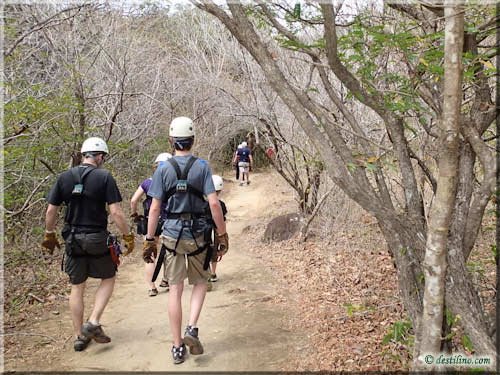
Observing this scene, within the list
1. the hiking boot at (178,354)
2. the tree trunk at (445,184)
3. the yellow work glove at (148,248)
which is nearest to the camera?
the tree trunk at (445,184)

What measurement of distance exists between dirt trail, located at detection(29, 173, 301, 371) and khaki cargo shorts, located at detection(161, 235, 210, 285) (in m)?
0.78

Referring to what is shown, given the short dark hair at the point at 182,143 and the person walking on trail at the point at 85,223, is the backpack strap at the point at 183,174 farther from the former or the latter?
the person walking on trail at the point at 85,223

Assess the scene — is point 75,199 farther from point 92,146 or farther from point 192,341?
point 192,341

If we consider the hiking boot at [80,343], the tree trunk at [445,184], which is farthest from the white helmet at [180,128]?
the tree trunk at [445,184]

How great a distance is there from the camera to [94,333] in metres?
4.41

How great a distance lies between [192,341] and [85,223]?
1.61m

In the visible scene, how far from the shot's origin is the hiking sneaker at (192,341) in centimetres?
418

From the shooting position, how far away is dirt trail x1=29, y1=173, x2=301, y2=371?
13.7 feet

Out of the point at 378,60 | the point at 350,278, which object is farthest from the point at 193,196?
the point at 350,278

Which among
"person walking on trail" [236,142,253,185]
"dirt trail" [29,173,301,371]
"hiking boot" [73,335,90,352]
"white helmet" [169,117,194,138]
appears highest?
"white helmet" [169,117,194,138]

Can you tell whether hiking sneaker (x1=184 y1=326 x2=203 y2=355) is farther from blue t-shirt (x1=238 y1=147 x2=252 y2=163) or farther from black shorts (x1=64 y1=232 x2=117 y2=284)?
blue t-shirt (x1=238 y1=147 x2=252 y2=163)

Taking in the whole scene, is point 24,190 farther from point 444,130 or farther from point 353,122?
point 444,130

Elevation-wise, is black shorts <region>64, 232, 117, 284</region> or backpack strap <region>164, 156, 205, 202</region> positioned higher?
backpack strap <region>164, 156, 205, 202</region>

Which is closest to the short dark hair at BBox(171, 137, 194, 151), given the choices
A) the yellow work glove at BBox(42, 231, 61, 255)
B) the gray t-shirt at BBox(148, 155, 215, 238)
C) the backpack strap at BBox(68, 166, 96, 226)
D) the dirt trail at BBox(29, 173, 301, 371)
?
the gray t-shirt at BBox(148, 155, 215, 238)
